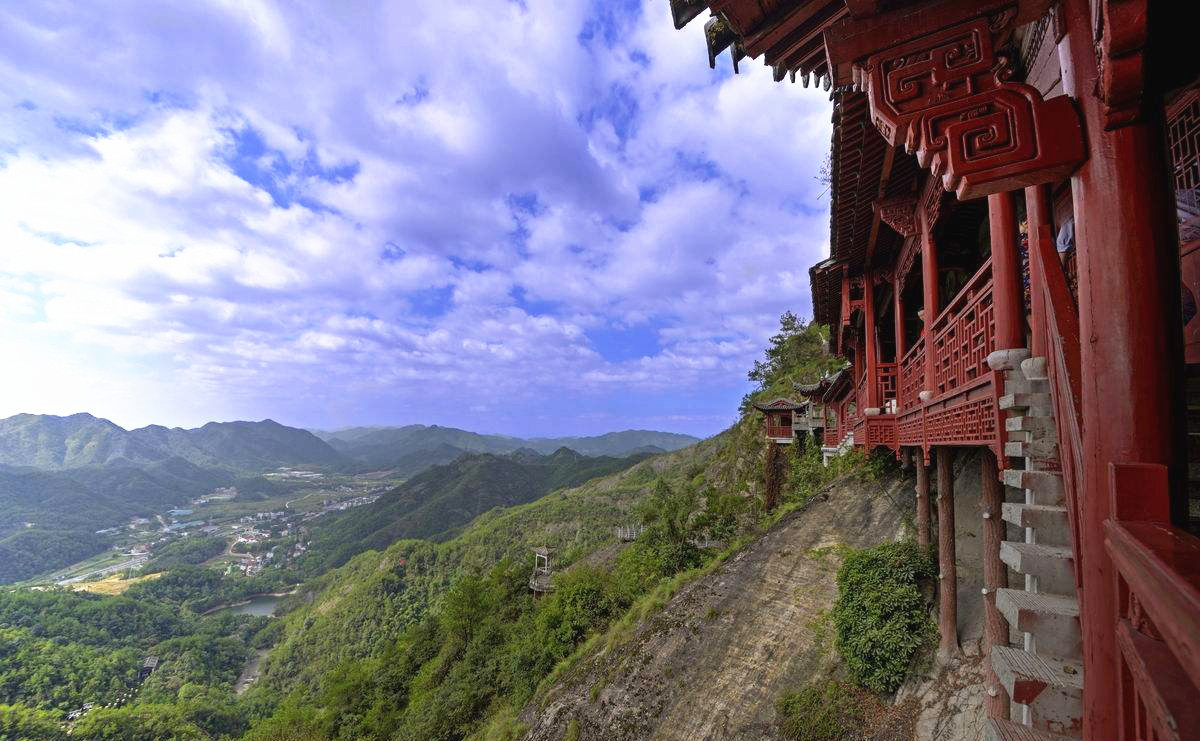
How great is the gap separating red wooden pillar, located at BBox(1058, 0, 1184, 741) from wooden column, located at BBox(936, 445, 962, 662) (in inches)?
250

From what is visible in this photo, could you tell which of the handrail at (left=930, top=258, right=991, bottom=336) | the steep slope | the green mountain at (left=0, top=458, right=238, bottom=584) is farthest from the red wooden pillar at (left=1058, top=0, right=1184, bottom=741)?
the green mountain at (left=0, top=458, right=238, bottom=584)

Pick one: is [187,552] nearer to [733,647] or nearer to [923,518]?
[733,647]

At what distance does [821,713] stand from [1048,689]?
28.7ft

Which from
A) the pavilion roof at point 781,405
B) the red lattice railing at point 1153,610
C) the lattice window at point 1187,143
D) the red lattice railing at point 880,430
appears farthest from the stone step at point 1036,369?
the pavilion roof at point 781,405

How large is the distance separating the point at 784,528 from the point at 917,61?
14296 millimetres

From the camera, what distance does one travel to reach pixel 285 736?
24000 mm

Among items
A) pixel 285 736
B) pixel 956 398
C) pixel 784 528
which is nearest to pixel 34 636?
pixel 285 736

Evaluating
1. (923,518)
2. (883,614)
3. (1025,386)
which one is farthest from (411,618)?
(1025,386)

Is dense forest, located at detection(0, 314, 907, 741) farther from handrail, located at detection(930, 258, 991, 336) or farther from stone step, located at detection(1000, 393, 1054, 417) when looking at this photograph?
stone step, located at detection(1000, 393, 1054, 417)

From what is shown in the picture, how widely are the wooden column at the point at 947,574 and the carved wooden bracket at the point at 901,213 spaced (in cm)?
338

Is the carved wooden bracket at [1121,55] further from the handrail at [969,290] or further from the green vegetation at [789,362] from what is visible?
the green vegetation at [789,362]

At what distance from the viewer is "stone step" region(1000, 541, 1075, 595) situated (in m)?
2.58

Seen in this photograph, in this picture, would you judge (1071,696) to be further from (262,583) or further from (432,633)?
(262,583)

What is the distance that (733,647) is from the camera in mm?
12070
